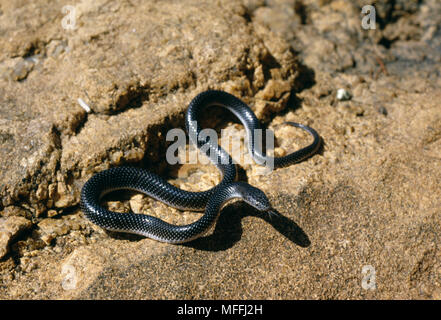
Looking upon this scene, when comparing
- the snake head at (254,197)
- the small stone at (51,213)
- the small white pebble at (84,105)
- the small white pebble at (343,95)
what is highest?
the small white pebble at (84,105)

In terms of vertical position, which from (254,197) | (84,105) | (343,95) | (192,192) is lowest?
(192,192)

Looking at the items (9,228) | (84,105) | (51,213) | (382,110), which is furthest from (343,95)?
(9,228)

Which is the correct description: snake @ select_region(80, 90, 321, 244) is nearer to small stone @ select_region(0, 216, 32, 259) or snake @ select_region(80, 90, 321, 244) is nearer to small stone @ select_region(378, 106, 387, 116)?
small stone @ select_region(0, 216, 32, 259)

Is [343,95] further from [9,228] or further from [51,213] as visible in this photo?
[9,228]

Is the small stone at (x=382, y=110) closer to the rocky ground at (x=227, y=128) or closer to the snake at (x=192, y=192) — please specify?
the rocky ground at (x=227, y=128)

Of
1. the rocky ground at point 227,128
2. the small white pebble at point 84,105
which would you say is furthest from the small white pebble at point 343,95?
the small white pebble at point 84,105

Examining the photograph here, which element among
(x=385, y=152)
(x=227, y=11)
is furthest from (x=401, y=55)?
(x=227, y=11)

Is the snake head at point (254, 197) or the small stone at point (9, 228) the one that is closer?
the small stone at point (9, 228)
